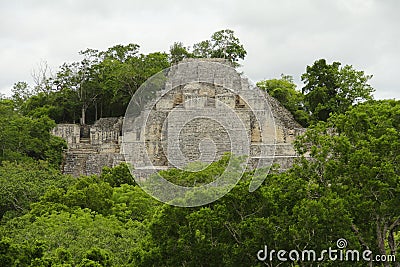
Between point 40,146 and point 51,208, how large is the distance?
12.4 metres

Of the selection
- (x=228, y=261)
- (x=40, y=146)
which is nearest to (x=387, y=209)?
(x=228, y=261)

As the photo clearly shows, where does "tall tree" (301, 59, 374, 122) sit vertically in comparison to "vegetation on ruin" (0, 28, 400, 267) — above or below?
above

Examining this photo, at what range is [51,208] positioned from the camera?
18.8 meters

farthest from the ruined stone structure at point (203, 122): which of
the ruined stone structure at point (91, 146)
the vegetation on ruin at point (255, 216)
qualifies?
the vegetation on ruin at point (255, 216)

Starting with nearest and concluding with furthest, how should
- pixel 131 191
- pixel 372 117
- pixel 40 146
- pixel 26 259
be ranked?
pixel 26 259 < pixel 372 117 < pixel 131 191 < pixel 40 146

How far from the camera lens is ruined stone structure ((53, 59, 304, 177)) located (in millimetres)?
27578

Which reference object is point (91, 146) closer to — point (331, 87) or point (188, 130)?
point (188, 130)

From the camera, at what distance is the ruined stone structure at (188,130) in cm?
2758

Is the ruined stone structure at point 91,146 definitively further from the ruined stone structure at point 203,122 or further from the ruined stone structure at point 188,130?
the ruined stone structure at point 203,122

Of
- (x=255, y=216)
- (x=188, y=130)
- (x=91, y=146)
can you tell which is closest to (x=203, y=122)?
(x=188, y=130)

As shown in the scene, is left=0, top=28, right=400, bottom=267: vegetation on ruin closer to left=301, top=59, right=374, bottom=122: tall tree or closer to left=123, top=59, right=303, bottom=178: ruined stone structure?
left=123, top=59, right=303, bottom=178: ruined stone structure

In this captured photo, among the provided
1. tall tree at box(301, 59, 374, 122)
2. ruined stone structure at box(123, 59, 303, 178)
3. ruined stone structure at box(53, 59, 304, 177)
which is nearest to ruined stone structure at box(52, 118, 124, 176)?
ruined stone structure at box(53, 59, 304, 177)

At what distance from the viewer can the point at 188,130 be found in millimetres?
29266

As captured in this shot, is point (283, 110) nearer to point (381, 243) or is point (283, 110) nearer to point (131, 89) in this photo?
point (131, 89)
